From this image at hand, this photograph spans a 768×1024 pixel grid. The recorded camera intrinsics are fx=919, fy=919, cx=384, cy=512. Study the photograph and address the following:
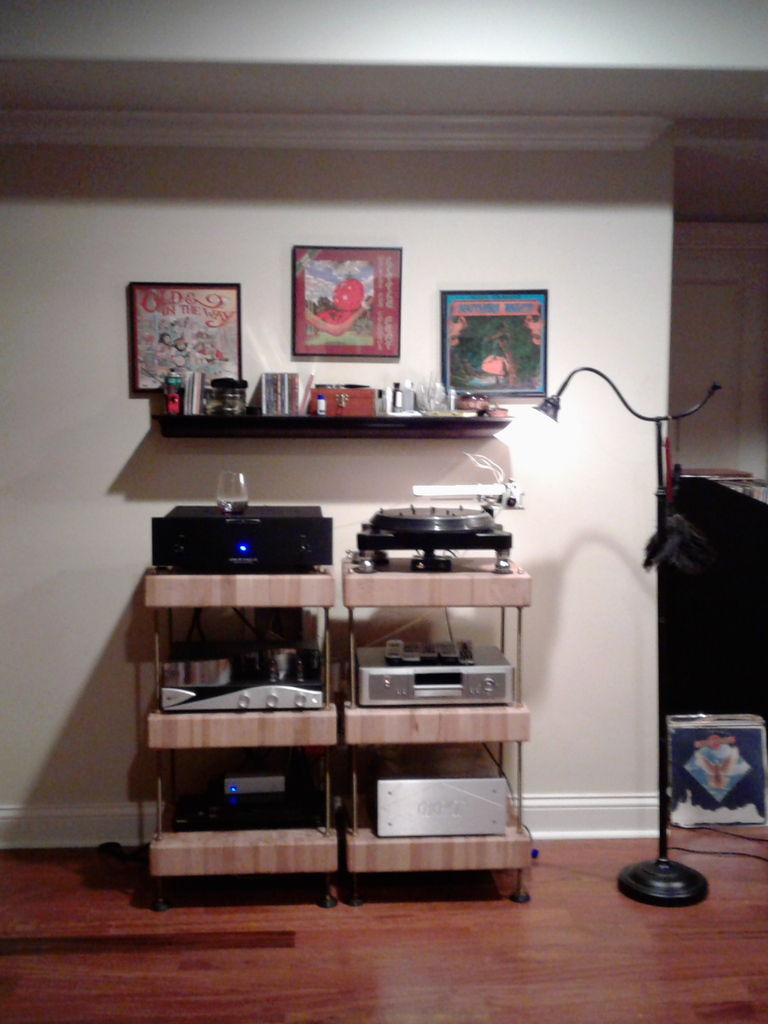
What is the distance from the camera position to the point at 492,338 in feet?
9.47

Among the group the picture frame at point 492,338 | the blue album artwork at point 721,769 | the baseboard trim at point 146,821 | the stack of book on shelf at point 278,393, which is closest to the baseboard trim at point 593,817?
the baseboard trim at point 146,821

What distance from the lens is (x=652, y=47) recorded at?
7.83 ft

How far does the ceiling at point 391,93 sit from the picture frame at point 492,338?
530mm

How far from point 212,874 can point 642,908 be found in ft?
3.91

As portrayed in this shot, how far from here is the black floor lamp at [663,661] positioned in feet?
8.10

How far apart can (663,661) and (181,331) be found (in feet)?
5.69

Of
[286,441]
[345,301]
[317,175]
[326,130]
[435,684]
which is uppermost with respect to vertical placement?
[326,130]

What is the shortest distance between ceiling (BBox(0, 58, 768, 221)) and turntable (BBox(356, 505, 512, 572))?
3.88 feet

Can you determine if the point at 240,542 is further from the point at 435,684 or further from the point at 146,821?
the point at 146,821

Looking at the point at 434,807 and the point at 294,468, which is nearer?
the point at 434,807

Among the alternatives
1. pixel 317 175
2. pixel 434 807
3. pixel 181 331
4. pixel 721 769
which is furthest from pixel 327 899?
pixel 317 175

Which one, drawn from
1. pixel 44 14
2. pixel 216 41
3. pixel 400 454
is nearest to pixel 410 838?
pixel 400 454

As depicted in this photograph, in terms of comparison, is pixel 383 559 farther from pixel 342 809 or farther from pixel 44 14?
pixel 44 14

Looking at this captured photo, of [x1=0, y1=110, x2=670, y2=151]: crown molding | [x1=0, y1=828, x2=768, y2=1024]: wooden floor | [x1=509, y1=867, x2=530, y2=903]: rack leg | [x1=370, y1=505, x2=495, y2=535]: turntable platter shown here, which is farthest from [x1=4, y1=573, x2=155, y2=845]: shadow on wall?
[x1=0, y1=110, x2=670, y2=151]: crown molding
